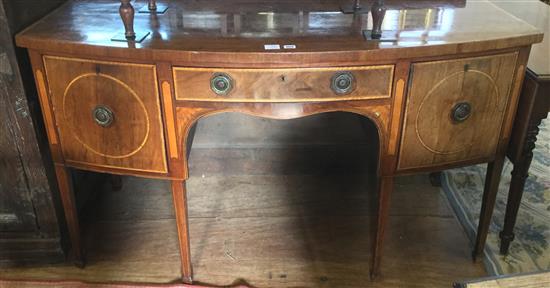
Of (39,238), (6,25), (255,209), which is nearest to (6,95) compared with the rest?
(6,25)

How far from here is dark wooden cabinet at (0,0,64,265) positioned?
4.37 ft

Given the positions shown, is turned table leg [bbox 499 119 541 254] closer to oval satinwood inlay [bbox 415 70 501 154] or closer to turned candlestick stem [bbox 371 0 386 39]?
oval satinwood inlay [bbox 415 70 501 154]

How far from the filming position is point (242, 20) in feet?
4.62

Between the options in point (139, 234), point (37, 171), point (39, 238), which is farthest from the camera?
point (139, 234)

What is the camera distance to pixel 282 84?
123 centimetres

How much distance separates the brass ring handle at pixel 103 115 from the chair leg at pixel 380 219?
74 centimetres

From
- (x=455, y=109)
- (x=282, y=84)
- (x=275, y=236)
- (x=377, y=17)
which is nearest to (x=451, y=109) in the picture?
(x=455, y=109)

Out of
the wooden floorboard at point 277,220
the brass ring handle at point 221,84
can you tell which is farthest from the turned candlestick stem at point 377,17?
the wooden floorboard at point 277,220

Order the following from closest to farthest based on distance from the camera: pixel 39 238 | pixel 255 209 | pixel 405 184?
pixel 39 238, pixel 255 209, pixel 405 184

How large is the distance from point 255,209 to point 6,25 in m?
1.02

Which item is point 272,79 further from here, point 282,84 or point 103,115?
point 103,115

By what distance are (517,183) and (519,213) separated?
0.40m

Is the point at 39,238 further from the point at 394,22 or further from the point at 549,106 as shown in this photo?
the point at 549,106

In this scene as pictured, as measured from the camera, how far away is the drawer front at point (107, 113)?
1.25 m
